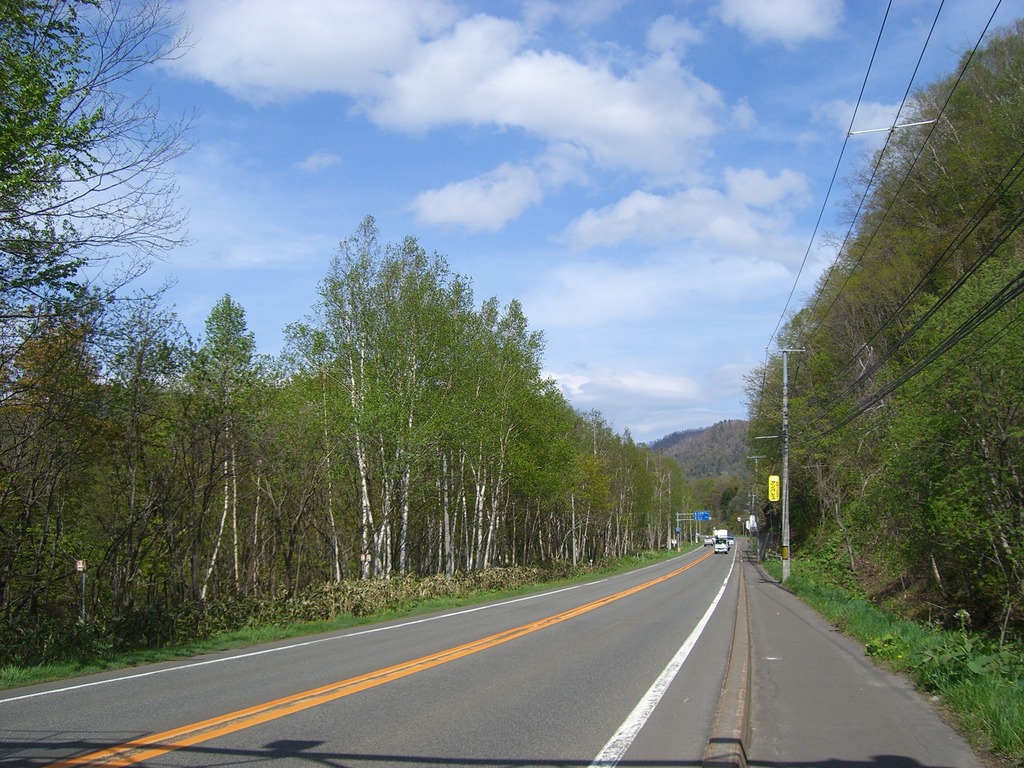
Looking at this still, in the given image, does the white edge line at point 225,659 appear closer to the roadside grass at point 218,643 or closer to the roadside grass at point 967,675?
the roadside grass at point 218,643

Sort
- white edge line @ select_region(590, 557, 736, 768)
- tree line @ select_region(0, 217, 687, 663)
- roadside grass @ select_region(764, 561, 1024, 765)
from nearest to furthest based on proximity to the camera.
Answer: white edge line @ select_region(590, 557, 736, 768) < roadside grass @ select_region(764, 561, 1024, 765) < tree line @ select_region(0, 217, 687, 663)

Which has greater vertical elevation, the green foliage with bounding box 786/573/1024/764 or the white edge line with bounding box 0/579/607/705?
the green foliage with bounding box 786/573/1024/764

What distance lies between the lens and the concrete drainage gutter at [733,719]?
595 centimetres

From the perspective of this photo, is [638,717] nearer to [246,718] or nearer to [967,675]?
[246,718]

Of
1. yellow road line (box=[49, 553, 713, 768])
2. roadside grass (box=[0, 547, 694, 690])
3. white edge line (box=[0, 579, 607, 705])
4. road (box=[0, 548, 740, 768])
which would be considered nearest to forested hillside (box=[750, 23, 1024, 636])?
road (box=[0, 548, 740, 768])

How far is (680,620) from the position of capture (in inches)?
736

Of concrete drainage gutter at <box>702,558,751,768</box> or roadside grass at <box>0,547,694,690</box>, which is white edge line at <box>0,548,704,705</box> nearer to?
roadside grass at <box>0,547,694,690</box>

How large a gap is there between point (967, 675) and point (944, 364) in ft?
42.5

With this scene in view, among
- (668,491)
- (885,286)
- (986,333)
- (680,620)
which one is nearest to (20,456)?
(680,620)

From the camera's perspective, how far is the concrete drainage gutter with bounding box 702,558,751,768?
5.95 metres

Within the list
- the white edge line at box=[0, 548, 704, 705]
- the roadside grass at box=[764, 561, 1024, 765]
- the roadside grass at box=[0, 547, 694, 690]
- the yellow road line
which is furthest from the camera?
the roadside grass at box=[0, 547, 694, 690]

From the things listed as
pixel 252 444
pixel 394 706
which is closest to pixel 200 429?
pixel 252 444

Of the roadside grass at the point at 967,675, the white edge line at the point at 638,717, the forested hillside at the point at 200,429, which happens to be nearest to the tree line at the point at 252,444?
the forested hillside at the point at 200,429

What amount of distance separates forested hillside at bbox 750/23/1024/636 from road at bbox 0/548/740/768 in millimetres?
6189
